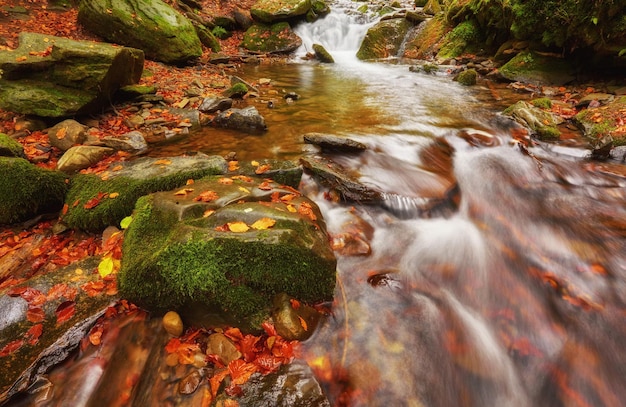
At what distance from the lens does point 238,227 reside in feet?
9.04

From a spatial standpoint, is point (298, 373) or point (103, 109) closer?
point (298, 373)

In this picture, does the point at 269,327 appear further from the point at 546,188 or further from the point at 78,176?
the point at 546,188

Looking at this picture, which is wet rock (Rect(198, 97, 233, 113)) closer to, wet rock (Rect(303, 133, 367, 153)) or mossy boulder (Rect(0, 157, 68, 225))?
wet rock (Rect(303, 133, 367, 153))

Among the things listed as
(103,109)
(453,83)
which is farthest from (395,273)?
(453,83)

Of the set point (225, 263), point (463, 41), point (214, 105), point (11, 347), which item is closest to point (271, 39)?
point (463, 41)

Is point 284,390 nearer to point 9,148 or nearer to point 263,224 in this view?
point 263,224

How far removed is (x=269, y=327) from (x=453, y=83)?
1106 cm

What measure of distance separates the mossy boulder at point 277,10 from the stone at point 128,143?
608 inches

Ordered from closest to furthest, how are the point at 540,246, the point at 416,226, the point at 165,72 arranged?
1. the point at 540,246
2. the point at 416,226
3. the point at 165,72

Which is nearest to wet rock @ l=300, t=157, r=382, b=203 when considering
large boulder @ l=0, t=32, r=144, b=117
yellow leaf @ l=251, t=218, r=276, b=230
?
yellow leaf @ l=251, t=218, r=276, b=230

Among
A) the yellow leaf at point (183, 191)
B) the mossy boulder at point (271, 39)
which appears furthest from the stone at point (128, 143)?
the mossy boulder at point (271, 39)

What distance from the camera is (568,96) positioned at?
8406 mm

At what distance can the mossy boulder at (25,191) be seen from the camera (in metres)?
3.55

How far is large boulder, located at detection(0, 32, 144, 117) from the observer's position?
5.28 metres
